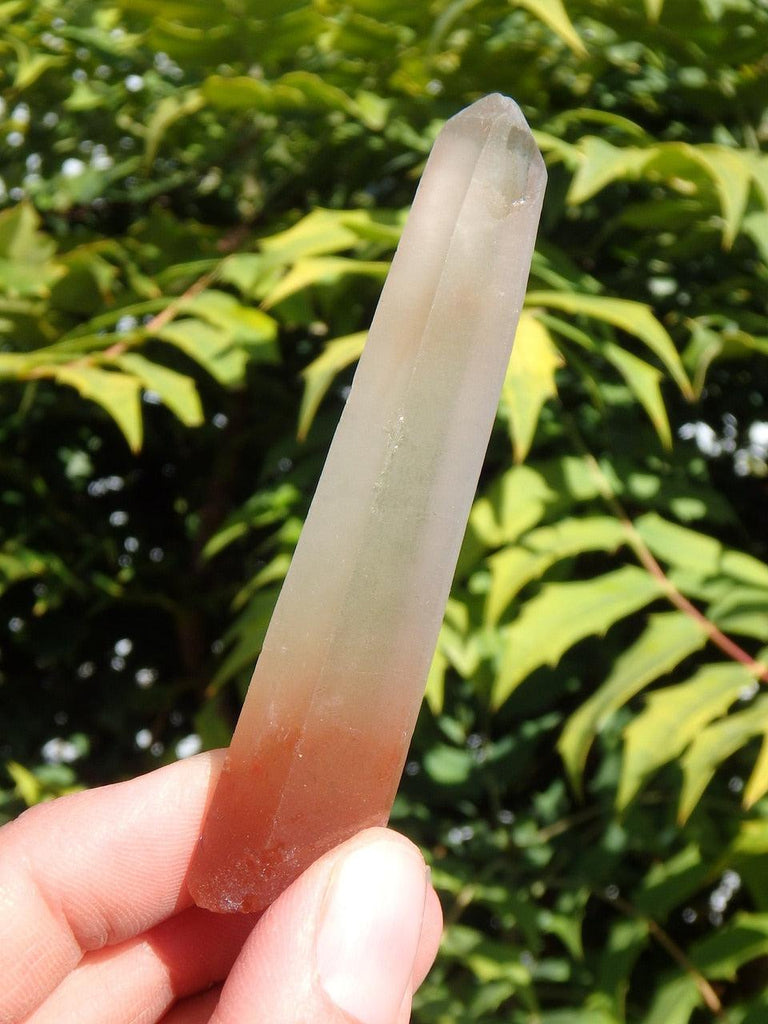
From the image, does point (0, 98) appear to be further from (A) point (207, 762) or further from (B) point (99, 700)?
(A) point (207, 762)

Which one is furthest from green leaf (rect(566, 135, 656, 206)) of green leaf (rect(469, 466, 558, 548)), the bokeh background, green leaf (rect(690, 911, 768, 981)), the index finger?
green leaf (rect(690, 911, 768, 981))

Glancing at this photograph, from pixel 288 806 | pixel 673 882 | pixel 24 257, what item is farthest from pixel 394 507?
pixel 24 257

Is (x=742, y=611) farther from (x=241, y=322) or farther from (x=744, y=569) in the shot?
(x=241, y=322)

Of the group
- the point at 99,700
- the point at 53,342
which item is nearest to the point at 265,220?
the point at 53,342

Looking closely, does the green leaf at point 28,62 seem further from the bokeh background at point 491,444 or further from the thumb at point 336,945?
the thumb at point 336,945

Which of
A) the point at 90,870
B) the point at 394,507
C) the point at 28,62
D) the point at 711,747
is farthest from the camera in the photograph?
the point at 28,62

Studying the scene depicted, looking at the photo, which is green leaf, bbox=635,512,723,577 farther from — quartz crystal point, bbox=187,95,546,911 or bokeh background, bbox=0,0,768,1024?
quartz crystal point, bbox=187,95,546,911

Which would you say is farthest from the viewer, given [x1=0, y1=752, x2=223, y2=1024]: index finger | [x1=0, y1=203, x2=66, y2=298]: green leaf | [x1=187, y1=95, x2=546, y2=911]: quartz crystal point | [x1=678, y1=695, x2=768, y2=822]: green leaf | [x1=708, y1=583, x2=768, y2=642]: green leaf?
[x1=0, y1=203, x2=66, y2=298]: green leaf

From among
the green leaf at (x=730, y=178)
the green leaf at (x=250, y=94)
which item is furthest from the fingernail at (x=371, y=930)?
the green leaf at (x=250, y=94)
